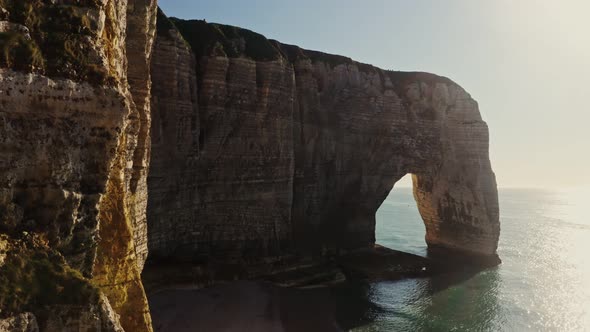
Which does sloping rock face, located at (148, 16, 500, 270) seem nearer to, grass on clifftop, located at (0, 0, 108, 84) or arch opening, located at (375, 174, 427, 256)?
arch opening, located at (375, 174, 427, 256)

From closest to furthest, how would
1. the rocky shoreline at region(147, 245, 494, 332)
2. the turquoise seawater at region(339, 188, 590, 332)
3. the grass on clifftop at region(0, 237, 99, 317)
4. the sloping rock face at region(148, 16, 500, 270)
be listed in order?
1. the grass on clifftop at region(0, 237, 99, 317)
2. the rocky shoreline at region(147, 245, 494, 332)
3. the turquoise seawater at region(339, 188, 590, 332)
4. the sloping rock face at region(148, 16, 500, 270)

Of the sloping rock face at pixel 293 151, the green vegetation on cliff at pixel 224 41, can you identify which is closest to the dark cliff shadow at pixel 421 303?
the sloping rock face at pixel 293 151

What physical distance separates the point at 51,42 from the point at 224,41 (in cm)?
3027

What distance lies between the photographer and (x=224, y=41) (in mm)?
39344

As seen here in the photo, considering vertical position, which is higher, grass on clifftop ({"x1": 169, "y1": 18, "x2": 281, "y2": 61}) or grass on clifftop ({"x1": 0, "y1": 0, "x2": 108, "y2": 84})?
grass on clifftop ({"x1": 169, "y1": 18, "x2": 281, "y2": 61})

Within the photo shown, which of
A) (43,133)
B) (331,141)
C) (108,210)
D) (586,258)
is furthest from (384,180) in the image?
(43,133)

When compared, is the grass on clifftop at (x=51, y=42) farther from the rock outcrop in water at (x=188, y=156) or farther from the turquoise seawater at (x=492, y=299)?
the turquoise seawater at (x=492, y=299)

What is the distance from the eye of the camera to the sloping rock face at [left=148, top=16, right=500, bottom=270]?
34.7 metres

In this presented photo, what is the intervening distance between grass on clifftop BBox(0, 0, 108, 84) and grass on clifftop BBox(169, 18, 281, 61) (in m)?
27.0

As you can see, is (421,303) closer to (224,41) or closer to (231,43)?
(231,43)

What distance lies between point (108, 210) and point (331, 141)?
36236mm

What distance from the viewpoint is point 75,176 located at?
10.6m

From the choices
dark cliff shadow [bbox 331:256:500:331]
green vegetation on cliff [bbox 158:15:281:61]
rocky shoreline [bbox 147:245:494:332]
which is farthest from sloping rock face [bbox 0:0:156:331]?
green vegetation on cliff [bbox 158:15:281:61]

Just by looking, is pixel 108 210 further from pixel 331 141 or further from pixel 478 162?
pixel 478 162
